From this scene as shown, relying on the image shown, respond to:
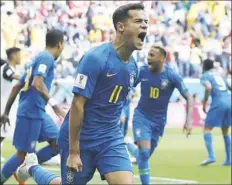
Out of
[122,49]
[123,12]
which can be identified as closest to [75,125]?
[122,49]

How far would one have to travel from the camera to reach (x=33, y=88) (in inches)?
444

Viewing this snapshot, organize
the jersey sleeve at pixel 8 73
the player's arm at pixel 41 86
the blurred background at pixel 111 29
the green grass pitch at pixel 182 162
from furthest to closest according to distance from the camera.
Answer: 1. the blurred background at pixel 111 29
2. the jersey sleeve at pixel 8 73
3. the green grass pitch at pixel 182 162
4. the player's arm at pixel 41 86

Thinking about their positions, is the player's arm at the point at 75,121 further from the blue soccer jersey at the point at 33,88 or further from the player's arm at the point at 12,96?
the player's arm at the point at 12,96

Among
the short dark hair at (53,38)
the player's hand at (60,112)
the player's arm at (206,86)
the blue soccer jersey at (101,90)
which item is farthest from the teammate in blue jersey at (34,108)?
the player's arm at (206,86)

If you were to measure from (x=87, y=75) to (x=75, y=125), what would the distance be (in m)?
0.44

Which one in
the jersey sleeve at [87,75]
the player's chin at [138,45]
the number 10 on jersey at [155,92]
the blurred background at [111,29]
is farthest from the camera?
the blurred background at [111,29]

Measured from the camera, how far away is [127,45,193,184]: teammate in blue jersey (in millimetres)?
12242

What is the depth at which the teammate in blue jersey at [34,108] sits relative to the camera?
1075 centimetres

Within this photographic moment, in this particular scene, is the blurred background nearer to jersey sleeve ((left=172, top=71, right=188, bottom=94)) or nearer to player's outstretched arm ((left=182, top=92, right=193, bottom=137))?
player's outstretched arm ((left=182, top=92, right=193, bottom=137))

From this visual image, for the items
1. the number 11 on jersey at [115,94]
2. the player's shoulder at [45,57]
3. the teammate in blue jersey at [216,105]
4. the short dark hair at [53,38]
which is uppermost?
the number 11 on jersey at [115,94]

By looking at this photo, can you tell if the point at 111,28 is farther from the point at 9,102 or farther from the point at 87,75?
the point at 87,75

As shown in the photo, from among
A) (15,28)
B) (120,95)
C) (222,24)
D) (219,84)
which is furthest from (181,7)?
(120,95)

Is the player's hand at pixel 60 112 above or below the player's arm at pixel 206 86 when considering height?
above

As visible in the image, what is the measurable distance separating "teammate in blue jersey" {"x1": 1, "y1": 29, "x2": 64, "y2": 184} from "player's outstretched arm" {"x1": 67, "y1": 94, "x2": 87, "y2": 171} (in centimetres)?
352
